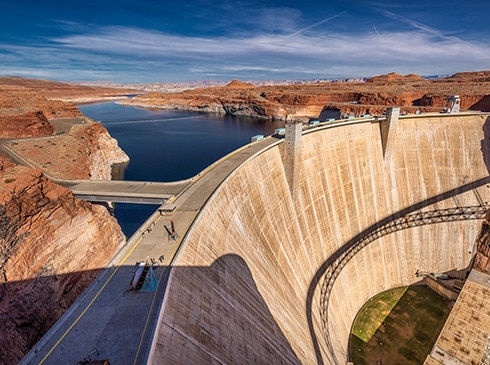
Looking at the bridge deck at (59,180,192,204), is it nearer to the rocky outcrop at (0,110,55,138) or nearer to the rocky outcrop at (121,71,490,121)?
the rocky outcrop at (0,110,55,138)

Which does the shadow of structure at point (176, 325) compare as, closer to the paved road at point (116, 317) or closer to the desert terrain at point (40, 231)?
the paved road at point (116, 317)

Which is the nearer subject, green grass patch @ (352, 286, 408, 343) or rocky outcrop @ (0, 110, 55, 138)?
green grass patch @ (352, 286, 408, 343)

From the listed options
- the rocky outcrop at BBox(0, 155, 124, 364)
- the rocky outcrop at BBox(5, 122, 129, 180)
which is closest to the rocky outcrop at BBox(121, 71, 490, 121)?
the rocky outcrop at BBox(5, 122, 129, 180)

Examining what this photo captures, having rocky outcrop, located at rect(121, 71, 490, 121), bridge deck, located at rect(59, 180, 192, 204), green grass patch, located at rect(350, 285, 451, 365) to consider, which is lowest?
green grass patch, located at rect(350, 285, 451, 365)

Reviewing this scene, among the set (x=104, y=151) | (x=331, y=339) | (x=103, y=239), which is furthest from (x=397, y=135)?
(x=104, y=151)

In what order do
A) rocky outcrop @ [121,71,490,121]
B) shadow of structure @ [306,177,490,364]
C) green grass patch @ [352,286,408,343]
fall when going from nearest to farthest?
green grass patch @ [352,286,408,343], shadow of structure @ [306,177,490,364], rocky outcrop @ [121,71,490,121]

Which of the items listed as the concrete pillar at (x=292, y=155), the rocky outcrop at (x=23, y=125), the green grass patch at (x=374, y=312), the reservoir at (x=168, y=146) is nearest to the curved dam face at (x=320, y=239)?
the concrete pillar at (x=292, y=155)

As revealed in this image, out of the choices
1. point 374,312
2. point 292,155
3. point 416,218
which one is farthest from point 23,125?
point 416,218
